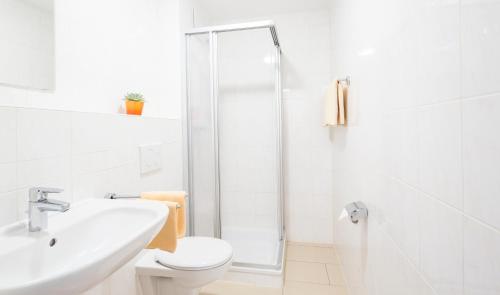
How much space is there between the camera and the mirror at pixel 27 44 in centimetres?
80

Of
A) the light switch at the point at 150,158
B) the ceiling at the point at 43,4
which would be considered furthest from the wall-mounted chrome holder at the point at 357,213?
the ceiling at the point at 43,4

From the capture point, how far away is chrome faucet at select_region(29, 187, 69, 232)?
0.73 metres

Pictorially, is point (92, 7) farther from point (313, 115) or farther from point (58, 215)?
point (313, 115)

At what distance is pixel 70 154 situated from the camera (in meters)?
0.98

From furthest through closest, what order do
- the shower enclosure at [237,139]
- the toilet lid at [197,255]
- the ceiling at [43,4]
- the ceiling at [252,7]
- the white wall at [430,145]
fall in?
the ceiling at [252,7] < the shower enclosure at [237,139] < the toilet lid at [197,255] < the ceiling at [43,4] < the white wall at [430,145]

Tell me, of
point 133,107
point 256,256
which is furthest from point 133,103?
Answer: point 256,256

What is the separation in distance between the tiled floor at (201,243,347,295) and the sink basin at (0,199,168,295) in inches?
40.9

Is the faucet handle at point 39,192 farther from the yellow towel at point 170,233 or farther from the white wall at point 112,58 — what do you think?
the yellow towel at point 170,233

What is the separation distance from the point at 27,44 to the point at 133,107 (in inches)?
20.9

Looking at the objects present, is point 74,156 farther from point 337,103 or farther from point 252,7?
point 252,7

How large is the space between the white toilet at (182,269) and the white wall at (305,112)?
1.19 meters

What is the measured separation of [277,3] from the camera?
2.20 meters

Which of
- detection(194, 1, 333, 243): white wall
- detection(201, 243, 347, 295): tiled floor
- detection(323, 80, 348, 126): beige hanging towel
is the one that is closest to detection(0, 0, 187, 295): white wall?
detection(201, 243, 347, 295): tiled floor

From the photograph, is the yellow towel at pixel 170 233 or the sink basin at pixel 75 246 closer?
the sink basin at pixel 75 246
